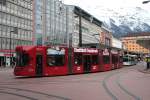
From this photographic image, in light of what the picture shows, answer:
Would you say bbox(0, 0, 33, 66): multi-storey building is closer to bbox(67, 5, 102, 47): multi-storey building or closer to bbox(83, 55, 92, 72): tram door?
bbox(67, 5, 102, 47): multi-storey building

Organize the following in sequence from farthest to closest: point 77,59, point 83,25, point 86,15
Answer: point 86,15 < point 83,25 < point 77,59

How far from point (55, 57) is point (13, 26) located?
49.4m

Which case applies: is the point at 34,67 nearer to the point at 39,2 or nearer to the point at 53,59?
the point at 53,59

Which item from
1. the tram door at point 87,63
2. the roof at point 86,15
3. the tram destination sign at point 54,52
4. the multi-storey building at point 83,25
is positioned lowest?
the tram door at point 87,63

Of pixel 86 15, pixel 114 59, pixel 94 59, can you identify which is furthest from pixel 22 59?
pixel 86 15

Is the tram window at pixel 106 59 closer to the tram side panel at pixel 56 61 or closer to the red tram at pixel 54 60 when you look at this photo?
the red tram at pixel 54 60

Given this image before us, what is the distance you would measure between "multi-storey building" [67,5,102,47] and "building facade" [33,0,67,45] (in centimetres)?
302

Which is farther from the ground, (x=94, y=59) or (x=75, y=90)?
(x=94, y=59)

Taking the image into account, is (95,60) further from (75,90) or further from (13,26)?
(13,26)

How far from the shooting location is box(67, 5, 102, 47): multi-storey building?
4452 inches

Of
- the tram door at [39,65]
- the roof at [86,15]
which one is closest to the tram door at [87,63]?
the tram door at [39,65]

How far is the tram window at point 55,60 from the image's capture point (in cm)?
3409

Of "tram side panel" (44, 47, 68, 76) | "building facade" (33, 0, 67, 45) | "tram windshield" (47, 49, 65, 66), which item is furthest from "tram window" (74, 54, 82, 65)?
"building facade" (33, 0, 67, 45)

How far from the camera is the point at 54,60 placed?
114ft
